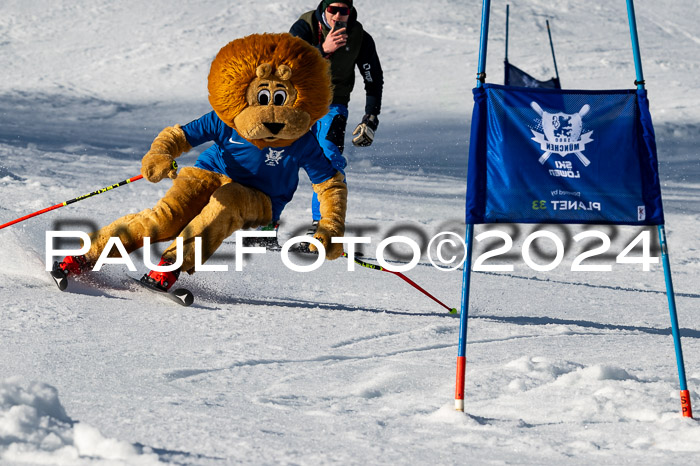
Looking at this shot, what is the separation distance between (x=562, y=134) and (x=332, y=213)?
179cm

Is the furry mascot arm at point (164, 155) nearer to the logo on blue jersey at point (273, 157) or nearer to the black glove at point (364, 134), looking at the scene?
the logo on blue jersey at point (273, 157)

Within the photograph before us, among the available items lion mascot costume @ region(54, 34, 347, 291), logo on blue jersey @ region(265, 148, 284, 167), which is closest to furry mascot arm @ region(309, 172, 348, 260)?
lion mascot costume @ region(54, 34, 347, 291)

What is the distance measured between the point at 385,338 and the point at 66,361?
4.21 ft

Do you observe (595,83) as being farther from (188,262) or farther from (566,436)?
(566,436)

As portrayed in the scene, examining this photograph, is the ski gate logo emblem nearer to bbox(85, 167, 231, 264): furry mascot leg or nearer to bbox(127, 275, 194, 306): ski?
bbox(127, 275, 194, 306): ski

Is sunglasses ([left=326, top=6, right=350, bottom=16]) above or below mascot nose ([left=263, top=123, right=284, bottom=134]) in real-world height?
above

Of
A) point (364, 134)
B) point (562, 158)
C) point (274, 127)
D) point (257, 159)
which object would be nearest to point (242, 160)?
point (257, 159)

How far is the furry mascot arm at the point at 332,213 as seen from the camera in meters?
4.11

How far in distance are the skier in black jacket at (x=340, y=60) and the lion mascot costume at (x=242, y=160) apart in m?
0.49

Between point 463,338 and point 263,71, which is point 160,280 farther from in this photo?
point 463,338

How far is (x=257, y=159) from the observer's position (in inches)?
167

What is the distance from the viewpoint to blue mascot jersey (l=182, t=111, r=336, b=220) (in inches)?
167

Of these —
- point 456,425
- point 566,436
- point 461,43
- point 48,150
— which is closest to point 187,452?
point 456,425

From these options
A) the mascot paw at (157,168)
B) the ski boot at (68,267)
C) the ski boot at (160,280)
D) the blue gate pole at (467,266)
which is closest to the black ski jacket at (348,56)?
the mascot paw at (157,168)
